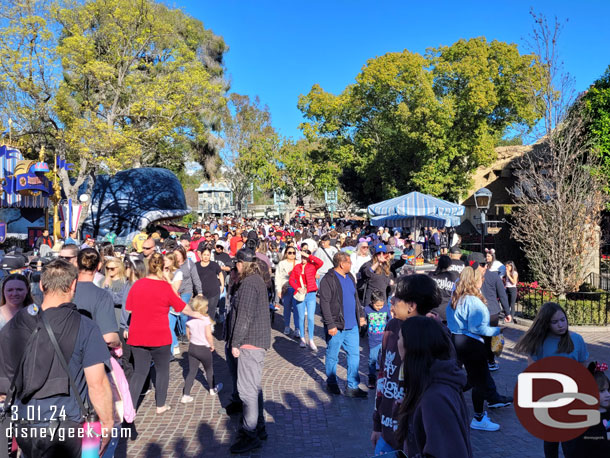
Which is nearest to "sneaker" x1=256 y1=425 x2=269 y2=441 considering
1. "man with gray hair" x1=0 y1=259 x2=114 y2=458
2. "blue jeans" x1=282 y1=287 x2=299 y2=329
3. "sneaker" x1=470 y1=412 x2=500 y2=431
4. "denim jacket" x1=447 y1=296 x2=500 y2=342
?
"man with gray hair" x1=0 y1=259 x2=114 y2=458

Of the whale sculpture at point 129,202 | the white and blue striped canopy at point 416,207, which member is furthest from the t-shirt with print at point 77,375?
the whale sculpture at point 129,202

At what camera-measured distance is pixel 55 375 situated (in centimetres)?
269

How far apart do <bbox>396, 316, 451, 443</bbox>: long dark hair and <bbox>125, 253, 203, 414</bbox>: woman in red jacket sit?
3245mm

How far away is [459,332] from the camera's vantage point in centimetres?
507

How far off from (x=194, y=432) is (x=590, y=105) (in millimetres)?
20484

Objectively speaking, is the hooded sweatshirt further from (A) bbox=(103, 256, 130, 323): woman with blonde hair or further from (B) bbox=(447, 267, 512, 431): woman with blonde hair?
(A) bbox=(103, 256, 130, 323): woman with blonde hair

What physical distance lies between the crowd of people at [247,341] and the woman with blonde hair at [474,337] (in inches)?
0.5

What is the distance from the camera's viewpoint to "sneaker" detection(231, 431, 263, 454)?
4.44 metres

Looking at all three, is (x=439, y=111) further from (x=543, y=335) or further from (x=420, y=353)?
(x=420, y=353)

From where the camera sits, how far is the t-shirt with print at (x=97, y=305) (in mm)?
3975

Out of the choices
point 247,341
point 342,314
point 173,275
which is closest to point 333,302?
point 342,314

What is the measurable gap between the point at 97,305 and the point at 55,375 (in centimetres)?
138

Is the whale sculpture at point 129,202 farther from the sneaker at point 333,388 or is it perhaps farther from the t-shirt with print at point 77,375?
the t-shirt with print at point 77,375

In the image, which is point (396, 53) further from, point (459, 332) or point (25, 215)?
point (459, 332)
